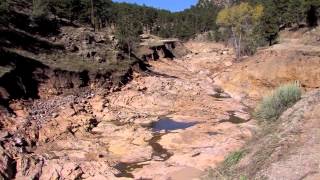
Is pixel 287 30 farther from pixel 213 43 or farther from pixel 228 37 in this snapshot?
pixel 213 43

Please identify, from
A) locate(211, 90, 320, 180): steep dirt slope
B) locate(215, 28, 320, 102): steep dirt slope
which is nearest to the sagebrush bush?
locate(211, 90, 320, 180): steep dirt slope

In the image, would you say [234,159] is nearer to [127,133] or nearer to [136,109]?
[127,133]

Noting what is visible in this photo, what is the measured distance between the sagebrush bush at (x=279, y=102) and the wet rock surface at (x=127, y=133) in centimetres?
1181

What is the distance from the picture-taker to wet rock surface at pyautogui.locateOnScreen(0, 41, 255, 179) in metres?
30.3

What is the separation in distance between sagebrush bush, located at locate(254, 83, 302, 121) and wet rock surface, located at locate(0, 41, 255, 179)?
1181 centimetres

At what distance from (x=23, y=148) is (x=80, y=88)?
16098 mm

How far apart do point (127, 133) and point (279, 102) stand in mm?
22358

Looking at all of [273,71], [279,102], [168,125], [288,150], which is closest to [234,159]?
[288,150]

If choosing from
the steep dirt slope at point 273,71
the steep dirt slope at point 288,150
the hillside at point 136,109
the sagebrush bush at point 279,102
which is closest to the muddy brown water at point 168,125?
the hillside at point 136,109

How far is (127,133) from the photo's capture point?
126 feet

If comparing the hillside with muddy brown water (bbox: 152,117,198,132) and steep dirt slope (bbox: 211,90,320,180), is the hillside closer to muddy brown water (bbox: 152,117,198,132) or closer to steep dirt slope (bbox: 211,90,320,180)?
steep dirt slope (bbox: 211,90,320,180)

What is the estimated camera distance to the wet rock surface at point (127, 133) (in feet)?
99.5

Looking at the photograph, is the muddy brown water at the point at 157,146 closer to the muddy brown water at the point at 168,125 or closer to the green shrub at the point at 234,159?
the muddy brown water at the point at 168,125

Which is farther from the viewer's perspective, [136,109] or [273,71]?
[273,71]
